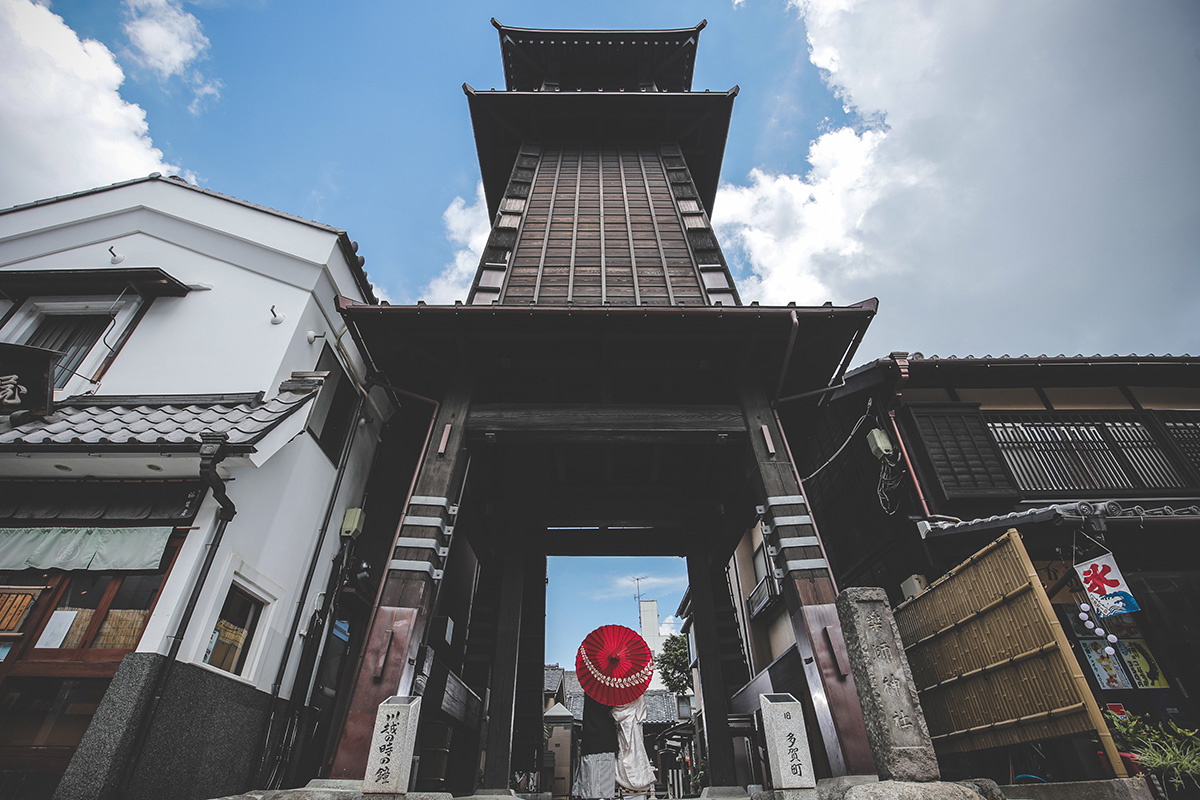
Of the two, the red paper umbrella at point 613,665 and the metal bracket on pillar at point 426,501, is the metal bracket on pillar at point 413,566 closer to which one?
the metal bracket on pillar at point 426,501

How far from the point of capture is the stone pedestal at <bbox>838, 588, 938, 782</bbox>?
15.6 feet

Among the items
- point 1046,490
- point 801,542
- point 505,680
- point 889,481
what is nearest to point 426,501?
point 505,680

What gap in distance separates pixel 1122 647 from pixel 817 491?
5.68 m

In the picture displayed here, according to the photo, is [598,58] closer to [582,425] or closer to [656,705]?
[582,425]

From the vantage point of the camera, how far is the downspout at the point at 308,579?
6.88 metres

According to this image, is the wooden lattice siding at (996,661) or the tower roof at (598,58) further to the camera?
the tower roof at (598,58)

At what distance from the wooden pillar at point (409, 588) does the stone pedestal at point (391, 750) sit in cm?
51

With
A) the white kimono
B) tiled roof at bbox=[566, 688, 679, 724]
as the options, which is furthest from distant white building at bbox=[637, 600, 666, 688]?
the white kimono

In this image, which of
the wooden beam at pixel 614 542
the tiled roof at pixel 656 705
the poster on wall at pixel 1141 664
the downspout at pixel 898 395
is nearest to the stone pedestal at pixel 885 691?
the downspout at pixel 898 395

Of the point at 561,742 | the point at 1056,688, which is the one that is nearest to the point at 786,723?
the point at 1056,688

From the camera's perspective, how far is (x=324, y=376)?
7746 mm

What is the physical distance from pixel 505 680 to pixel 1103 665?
367 inches

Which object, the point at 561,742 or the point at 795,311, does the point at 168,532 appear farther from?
the point at 561,742

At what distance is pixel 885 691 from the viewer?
16.7 ft
